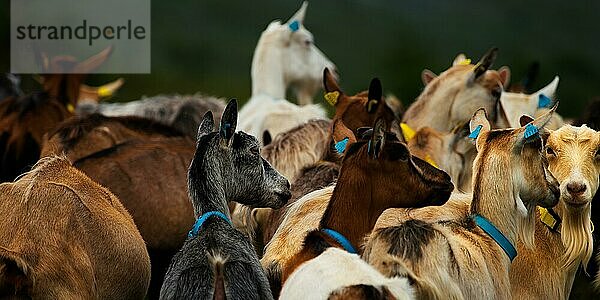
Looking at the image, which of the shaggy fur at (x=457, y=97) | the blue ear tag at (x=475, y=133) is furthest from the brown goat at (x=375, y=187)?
the shaggy fur at (x=457, y=97)

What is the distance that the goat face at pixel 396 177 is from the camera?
6414mm

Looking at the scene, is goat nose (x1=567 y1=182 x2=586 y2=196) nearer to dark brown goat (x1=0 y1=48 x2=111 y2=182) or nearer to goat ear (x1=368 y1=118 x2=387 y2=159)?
goat ear (x1=368 y1=118 x2=387 y2=159)

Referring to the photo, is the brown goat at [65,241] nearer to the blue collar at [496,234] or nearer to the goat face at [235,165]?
the goat face at [235,165]

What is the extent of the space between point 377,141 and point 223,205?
2.82ft

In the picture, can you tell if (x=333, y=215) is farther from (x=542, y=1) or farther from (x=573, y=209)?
(x=542, y=1)

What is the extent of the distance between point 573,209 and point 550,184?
0.50m

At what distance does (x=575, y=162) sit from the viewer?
7.00 m

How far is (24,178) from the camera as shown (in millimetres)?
6734

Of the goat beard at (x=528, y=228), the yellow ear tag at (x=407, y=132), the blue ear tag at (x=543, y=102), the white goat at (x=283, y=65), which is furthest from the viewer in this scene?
the white goat at (x=283, y=65)

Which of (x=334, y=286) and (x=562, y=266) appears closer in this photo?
(x=334, y=286)

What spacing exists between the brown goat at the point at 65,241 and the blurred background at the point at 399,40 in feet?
44.2

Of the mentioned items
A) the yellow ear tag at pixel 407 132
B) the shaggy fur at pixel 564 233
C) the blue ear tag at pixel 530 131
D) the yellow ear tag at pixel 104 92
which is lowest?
the yellow ear tag at pixel 104 92

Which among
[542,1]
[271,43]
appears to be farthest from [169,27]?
[271,43]

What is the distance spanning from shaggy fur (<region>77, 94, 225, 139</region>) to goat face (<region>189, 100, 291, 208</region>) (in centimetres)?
414
